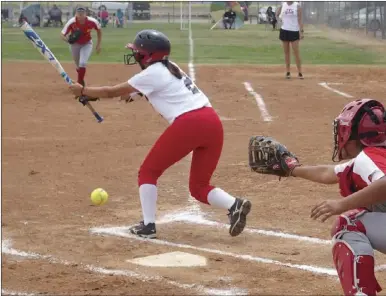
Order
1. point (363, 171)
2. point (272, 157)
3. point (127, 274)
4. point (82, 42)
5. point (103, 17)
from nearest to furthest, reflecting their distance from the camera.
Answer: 1. point (363, 171)
2. point (272, 157)
3. point (127, 274)
4. point (82, 42)
5. point (103, 17)

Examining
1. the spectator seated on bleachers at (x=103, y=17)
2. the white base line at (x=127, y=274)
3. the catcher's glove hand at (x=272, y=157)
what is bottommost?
the white base line at (x=127, y=274)

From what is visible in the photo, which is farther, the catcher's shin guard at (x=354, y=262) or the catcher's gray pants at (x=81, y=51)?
the catcher's gray pants at (x=81, y=51)

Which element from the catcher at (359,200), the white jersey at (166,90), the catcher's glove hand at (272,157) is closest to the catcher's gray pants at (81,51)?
the white jersey at (166,90)

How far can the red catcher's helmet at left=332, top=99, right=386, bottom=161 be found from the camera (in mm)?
4145

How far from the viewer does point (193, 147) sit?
6586 millimetres

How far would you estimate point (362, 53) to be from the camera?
27.2 m

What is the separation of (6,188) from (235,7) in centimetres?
4164

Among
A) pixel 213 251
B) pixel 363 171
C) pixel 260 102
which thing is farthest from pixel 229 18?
pixel 363 171

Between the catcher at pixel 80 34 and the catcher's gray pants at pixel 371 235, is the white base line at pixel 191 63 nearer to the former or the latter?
the catcher at pixel 80 34

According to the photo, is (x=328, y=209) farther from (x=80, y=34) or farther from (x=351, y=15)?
(x=351, y=15)

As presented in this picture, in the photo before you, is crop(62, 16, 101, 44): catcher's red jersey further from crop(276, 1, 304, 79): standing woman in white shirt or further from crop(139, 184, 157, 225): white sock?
crop(139, 184, 157, 225): white sock

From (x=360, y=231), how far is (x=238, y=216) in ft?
7.84

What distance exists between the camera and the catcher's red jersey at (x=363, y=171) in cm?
398

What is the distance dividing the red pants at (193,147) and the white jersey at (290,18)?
12.4 metres
